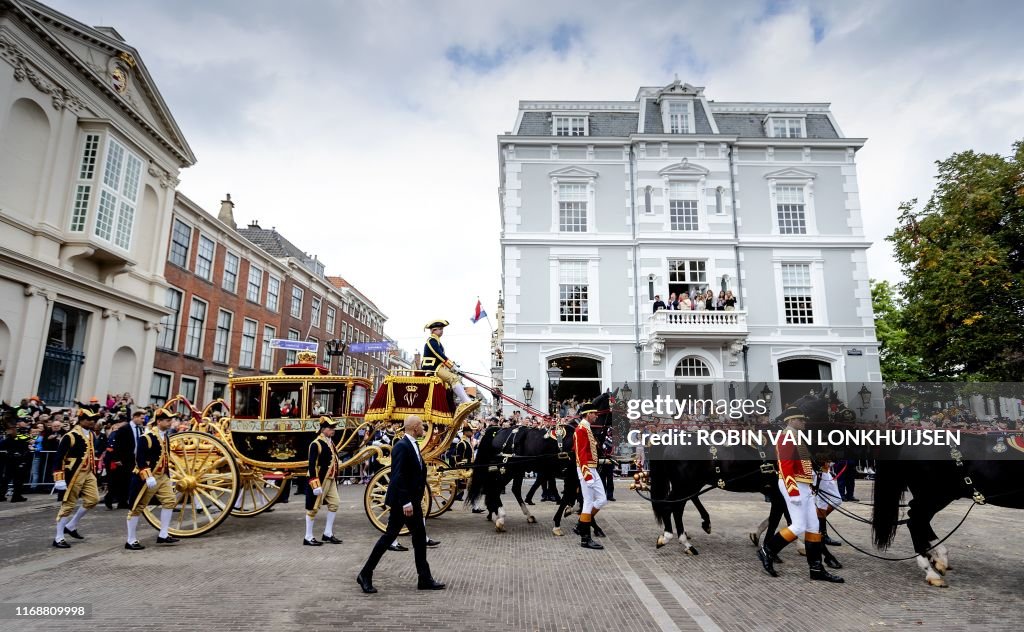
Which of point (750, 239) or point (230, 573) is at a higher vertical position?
point (750, 239)

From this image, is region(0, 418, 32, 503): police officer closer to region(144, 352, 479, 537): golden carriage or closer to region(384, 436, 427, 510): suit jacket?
region(144, 352, 479, 537): golden carriage

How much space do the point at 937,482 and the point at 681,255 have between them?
1739 centimetres

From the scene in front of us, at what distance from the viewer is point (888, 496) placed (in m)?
6.99

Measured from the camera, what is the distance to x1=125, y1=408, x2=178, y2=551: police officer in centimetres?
770

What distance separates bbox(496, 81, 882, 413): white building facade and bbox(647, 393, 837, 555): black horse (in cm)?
1364

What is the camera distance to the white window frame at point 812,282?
23016 millimetres

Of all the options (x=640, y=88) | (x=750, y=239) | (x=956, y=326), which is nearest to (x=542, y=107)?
(x=640, y=88)

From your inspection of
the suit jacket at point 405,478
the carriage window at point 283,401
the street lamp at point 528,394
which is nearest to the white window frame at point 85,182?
the carriage window at point 283,401

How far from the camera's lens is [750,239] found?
2352 centimetres

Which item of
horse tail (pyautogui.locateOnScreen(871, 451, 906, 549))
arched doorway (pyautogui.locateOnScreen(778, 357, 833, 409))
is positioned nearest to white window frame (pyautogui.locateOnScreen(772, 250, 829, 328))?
arched doorway (pyautogui.locateOnScreen(778, 357, 833, 409))

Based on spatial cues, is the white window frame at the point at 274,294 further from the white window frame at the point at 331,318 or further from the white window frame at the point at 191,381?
the white window frame at the point at 191,381

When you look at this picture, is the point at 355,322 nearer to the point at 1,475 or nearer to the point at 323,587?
the point at 1,475

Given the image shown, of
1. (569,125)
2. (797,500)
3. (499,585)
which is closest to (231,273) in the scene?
(569,125)

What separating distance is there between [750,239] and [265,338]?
27.1 metres
